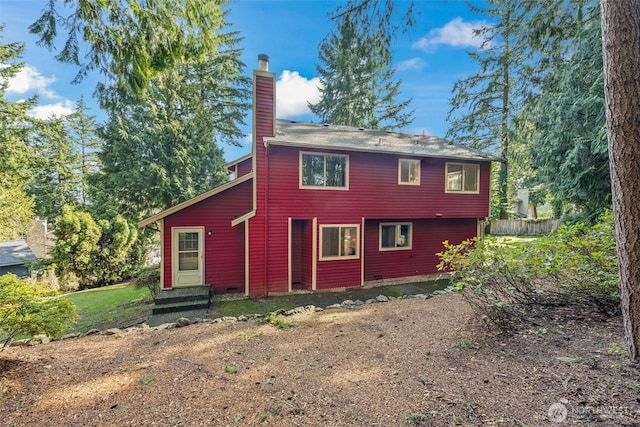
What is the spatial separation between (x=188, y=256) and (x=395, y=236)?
7.36 m

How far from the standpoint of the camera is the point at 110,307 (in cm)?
892

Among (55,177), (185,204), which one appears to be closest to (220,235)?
(185,204)

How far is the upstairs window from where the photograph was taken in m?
8.84

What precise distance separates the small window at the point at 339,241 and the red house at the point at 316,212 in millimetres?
35

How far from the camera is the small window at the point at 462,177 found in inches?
421

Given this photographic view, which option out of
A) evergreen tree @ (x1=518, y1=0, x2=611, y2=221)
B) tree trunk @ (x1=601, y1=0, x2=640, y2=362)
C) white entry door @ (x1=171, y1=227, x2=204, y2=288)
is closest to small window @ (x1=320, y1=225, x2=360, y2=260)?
white entry door @ (x1=171, y1=227, x2=204, y2=288)

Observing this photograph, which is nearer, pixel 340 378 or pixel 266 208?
pixel 340 378

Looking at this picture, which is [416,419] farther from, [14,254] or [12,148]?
[12,148]

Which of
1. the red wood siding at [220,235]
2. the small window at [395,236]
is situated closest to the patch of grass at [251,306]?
the red wood siding at [220,235]

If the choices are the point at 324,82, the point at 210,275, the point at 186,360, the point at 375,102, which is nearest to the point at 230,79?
the point at 324,82

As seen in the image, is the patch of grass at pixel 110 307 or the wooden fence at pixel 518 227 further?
the wooden fence at pixel 518 227

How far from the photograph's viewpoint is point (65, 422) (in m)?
2.57

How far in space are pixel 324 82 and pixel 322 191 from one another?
16054mm

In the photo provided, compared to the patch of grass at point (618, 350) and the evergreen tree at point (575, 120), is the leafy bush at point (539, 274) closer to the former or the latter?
the patch of grass at point (618, 350)
